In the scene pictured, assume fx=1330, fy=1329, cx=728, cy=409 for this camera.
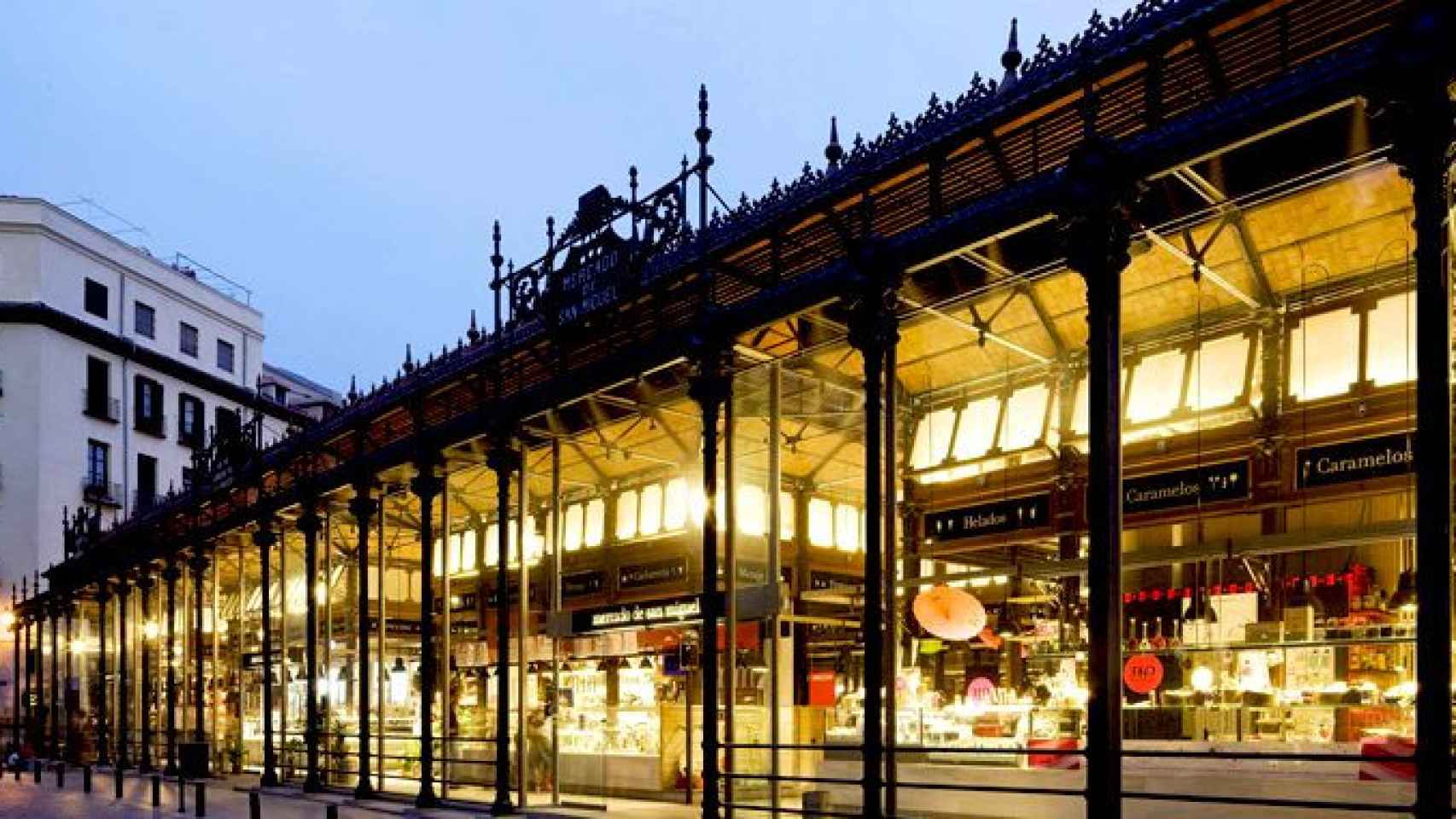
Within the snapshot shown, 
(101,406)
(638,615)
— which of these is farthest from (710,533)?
(101,406)

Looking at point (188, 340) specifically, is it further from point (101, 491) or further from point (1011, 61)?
point (1011, 61)

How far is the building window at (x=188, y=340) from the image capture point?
60.4m

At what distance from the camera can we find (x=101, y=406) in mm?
53594

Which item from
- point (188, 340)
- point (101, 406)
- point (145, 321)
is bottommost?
point (101, 406)

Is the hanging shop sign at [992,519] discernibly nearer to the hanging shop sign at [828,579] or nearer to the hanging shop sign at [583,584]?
the hanging shop sign at [828,579]

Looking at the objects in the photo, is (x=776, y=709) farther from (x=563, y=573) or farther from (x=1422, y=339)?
(x=563, y=573)

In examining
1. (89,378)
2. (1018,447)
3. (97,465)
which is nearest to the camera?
(1018,447)

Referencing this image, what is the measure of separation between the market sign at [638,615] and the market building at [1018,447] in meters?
0.06

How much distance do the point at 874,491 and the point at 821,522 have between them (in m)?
13.4

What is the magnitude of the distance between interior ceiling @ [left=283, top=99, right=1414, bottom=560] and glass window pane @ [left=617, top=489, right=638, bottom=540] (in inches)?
127

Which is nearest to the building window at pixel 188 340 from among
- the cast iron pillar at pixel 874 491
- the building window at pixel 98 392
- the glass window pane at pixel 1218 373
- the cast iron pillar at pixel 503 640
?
the building window at pixel 98 392

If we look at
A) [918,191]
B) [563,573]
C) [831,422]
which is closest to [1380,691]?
[918,191]

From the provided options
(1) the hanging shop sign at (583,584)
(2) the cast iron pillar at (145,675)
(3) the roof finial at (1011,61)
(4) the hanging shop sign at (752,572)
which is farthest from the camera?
(2) the cast iron pillar at (145,675)

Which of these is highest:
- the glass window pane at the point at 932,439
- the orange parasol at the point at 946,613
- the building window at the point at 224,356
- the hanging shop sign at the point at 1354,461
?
the building window at the point at 224,356
